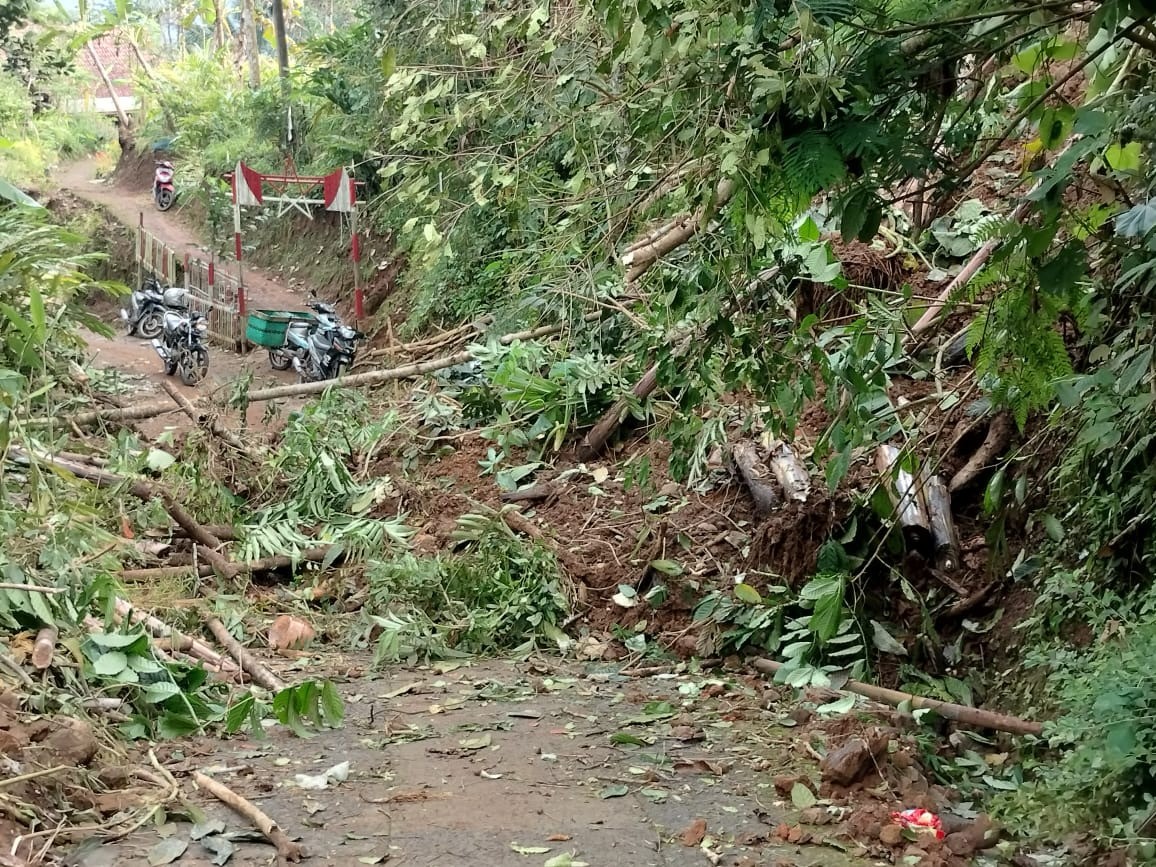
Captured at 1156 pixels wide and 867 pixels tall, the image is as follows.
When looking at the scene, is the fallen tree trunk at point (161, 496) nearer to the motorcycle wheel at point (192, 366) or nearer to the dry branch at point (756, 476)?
the dry branch at point (756, 476)

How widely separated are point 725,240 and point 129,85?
3004cm

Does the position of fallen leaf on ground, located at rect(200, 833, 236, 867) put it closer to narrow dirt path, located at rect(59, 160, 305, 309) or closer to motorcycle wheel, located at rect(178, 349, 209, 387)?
motorcycle wheel, located at rect(178, 349, 209, 387)

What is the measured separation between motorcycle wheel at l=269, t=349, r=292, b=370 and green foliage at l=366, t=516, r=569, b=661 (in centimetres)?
704

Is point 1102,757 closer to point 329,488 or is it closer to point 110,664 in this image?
point 110,664

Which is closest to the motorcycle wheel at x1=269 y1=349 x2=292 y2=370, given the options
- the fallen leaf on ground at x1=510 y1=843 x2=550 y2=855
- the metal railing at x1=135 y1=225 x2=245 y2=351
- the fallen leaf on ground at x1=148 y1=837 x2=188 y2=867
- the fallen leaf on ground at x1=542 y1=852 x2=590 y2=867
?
the metal railing at x1=135 y1=225 x2=245 y2=351

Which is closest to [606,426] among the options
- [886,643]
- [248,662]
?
[886,643]

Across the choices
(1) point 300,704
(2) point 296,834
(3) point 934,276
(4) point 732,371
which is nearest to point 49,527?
(1) point 300,704

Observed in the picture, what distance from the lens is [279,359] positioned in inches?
488

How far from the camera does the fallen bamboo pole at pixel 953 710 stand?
3.60 m

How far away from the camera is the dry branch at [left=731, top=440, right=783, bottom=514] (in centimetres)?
552

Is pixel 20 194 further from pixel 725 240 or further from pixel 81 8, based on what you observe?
pixel 725 240

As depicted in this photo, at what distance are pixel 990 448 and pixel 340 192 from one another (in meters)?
8.90

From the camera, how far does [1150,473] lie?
11.9ft

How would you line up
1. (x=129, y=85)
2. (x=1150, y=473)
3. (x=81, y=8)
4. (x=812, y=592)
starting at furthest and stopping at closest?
(x=129, y=85)
(x=812, y=592)
(x=1150, y=473)
(x=81, y=8)
